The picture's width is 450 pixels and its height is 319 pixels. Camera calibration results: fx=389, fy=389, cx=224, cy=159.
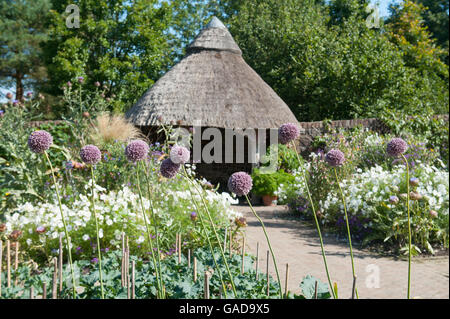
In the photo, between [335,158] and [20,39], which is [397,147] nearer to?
[335,158]

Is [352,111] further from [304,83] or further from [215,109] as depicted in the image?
[215,109]

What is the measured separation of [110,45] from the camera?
14367 millimetres

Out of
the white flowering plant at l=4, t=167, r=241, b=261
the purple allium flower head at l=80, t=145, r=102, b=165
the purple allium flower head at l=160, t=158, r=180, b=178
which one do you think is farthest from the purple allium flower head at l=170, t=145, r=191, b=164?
the white flowering plant at l=4, t=167, r=241, b=261

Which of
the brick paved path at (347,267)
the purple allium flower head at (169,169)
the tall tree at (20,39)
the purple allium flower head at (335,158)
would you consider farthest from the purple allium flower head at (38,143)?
the tall tree at (20,39)

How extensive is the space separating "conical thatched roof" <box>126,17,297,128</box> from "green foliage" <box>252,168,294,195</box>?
159cm

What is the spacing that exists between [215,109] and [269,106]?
59.8 inches

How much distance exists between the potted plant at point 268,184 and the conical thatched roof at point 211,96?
159 cm

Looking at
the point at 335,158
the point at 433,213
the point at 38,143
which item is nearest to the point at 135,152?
the point at 38,143

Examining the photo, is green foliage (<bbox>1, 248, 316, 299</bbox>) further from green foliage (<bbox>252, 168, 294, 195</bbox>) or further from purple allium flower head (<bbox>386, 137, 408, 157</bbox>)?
green foliage (<bbox>252, 168, 294, 195</bbox>)

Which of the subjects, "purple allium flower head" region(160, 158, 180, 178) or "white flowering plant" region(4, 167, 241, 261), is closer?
"purple allium flower head" region(160, 158, 180, 178)

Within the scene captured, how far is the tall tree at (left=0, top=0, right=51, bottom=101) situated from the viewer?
47.2 feet

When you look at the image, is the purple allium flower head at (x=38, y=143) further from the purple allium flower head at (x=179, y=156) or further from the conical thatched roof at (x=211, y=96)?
the conical thatched roof at (x=211, y=96)

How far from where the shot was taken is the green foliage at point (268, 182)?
809 centimetres
